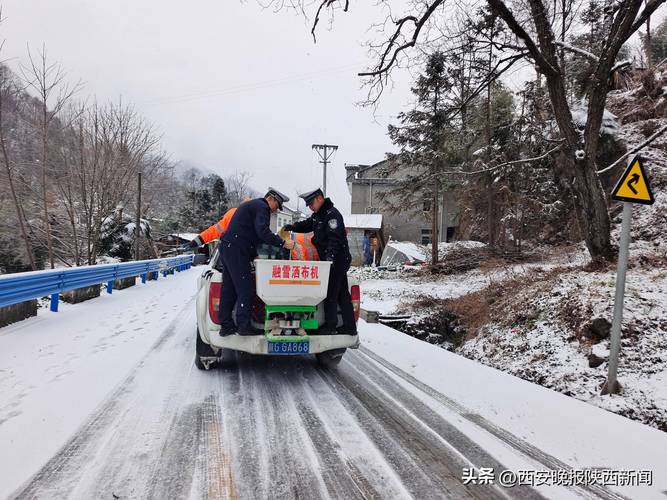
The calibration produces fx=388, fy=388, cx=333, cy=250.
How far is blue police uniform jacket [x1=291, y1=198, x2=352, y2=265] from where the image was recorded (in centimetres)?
436

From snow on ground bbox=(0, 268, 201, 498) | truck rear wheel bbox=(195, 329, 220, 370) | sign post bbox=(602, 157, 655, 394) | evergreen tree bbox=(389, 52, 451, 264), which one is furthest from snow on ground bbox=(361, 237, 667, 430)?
evergreen tree bbox=(389, 52, 451, 264)

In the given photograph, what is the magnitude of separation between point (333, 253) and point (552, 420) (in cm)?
268

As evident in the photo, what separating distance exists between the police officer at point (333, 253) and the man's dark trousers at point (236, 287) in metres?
0.88

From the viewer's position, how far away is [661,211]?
10.7 meters

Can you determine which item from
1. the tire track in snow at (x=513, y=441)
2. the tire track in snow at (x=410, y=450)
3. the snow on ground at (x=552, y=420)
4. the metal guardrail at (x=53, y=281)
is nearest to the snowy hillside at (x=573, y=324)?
the snow on ground at (x=552, y=420)

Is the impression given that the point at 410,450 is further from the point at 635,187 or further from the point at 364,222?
the point at 364,222

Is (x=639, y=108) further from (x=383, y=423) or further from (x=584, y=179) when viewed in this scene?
(x=383, y=423)

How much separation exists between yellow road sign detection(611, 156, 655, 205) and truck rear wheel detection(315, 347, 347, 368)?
3.47 meters

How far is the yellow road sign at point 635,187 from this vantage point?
3.93 metres

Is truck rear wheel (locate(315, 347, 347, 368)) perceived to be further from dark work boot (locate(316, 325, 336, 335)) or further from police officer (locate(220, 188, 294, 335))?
police officer (locate(220, 188, 294, 335))

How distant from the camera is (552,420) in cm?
365

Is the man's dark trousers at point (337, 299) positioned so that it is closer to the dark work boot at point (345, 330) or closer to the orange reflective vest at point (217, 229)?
the dark work boot at point (345, 330)

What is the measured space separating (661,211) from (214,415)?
12.8 meters

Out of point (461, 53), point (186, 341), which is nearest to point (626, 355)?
point (186, 341)
